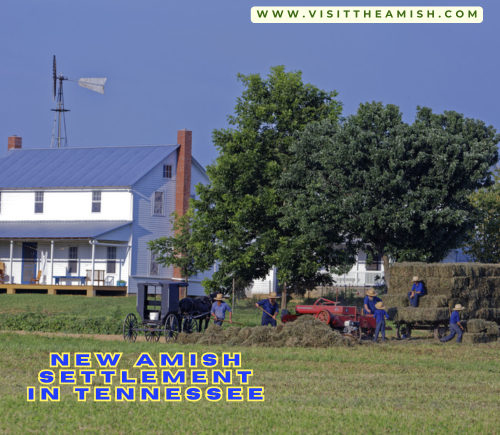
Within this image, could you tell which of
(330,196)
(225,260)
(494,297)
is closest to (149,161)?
(225,260)

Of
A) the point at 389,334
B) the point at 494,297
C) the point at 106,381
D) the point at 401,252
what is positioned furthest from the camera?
the point at 401,252

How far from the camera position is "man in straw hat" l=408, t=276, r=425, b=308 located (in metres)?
22.3

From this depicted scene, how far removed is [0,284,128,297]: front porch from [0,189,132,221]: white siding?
15.0 ft

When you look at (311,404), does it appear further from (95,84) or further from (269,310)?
(95,84)

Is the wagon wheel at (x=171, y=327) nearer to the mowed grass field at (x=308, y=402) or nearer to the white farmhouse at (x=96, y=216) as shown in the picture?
the mowed grass field at (x=308, y=402)

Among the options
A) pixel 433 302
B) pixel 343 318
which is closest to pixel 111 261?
pixel 343 318

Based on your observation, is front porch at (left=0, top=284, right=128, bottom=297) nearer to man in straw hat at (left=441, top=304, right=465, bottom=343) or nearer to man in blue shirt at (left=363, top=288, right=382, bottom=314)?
man in blue shirt at (left=363, top=288, right=382, bottom=314)

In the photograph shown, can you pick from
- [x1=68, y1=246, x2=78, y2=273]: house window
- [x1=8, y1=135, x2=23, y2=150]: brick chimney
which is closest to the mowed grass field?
[x1=68, y1=246, x2=78, y2=273]: house window

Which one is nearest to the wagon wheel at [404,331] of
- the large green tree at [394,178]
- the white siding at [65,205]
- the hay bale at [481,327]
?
the hay bale at [481,327]

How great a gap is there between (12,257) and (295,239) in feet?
74.6

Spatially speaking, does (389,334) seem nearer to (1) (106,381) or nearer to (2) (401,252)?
(2) (401,252)

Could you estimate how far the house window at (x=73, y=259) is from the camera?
44719 mm

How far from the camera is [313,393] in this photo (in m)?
11.5

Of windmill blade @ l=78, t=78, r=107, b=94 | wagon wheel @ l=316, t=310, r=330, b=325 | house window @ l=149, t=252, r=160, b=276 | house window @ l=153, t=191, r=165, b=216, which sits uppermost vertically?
windmill blade @ l=78, t=78, r=107, b=94
